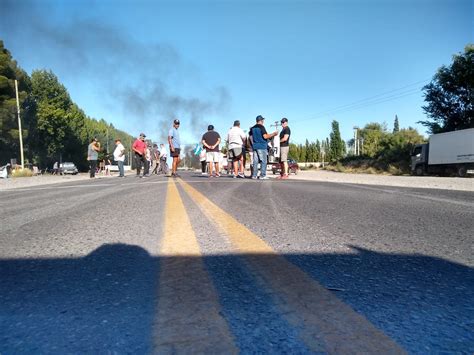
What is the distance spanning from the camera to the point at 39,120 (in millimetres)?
56250

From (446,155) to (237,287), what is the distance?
31762 millimetres

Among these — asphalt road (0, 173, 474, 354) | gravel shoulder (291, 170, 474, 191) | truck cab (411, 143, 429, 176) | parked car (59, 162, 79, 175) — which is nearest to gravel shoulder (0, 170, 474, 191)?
gravel shoulder (291, 170, 474, 191)

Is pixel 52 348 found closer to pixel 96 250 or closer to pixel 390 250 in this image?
pixel 96 250

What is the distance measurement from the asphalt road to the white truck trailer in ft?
92.2

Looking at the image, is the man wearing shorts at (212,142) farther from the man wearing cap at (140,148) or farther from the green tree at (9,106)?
the green tree at (9,106)

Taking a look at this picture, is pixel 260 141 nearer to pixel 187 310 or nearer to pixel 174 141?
pixel 174 141

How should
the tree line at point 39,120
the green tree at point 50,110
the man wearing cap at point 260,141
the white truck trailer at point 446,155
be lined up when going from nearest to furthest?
the man wearing cap at point 260,141, the white truck trailer at point 446,155, the tree line at point 39,120, the green tree at point 50,110

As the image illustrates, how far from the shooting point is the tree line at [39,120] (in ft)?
143

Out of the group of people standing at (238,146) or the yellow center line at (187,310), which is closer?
the yellow center line at (187,310)

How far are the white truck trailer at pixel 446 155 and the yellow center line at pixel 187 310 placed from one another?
30176 mm

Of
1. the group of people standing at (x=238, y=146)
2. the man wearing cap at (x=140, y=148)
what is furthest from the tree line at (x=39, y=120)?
the group of people standing at (x=238, y=146)

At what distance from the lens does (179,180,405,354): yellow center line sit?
1215 millimetres

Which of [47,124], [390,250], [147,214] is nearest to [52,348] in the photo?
[390,250]

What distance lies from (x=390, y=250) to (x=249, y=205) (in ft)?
8.13
